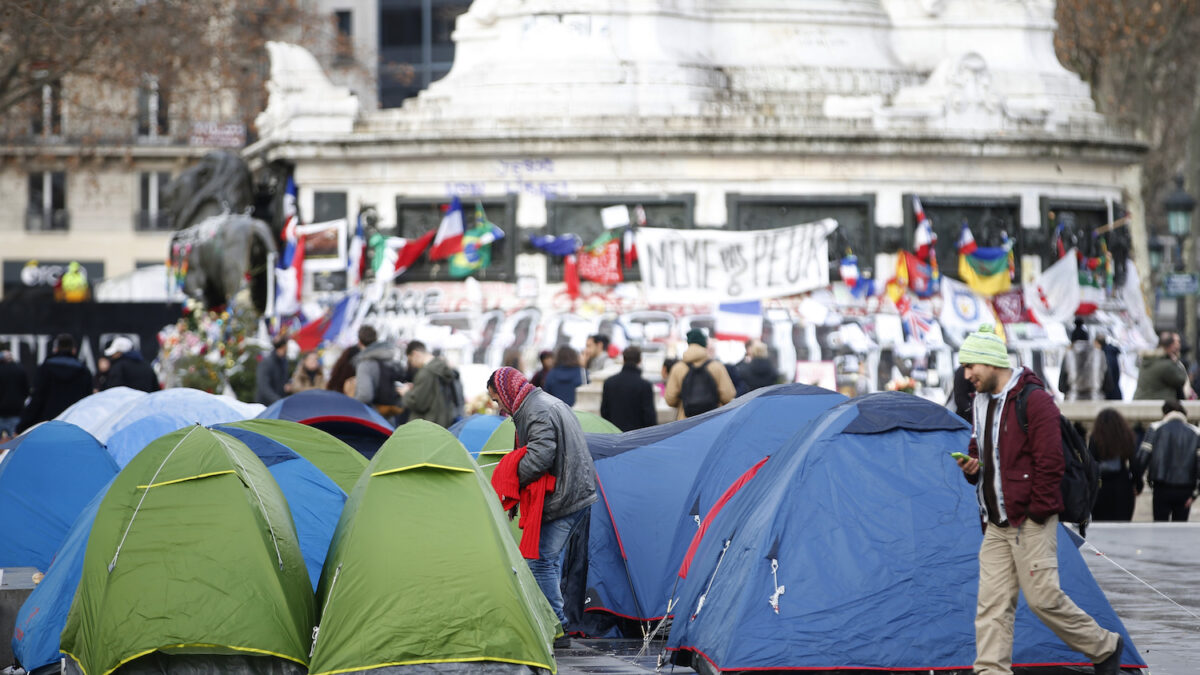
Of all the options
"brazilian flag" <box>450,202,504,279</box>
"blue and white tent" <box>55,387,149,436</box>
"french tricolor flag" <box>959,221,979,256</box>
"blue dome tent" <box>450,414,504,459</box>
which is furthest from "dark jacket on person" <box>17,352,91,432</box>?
"french tricolor flag" <box>959,221,979,256</box>

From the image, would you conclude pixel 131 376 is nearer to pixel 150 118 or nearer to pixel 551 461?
pixel 551 461

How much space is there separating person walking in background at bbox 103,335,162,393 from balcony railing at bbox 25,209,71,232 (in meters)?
38.4

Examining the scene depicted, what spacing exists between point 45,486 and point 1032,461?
6.56 m

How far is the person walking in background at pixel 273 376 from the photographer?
2077 cm

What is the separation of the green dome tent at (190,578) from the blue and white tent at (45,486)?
3017mm

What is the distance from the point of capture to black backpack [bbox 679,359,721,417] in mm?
16269

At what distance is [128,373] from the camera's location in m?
20.9

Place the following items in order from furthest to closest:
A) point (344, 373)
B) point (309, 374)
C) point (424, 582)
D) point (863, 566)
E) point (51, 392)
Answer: point (51, 392)
point (309, 374)
point (344, 373)
point (863, 566)
point (424, 582)

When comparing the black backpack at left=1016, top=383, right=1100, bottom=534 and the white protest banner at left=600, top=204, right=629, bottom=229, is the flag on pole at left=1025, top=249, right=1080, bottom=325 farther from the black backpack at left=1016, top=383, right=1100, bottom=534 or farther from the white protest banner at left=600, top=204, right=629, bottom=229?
the black backpack at left=1016, top=383, right=1100, bottom=534

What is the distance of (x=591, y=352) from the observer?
69.5 feet

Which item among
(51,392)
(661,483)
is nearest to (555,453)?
(661,483)

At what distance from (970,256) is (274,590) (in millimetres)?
16530

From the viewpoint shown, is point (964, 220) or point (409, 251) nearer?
point (409, 251)

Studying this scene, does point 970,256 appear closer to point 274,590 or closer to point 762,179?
point 762,179
